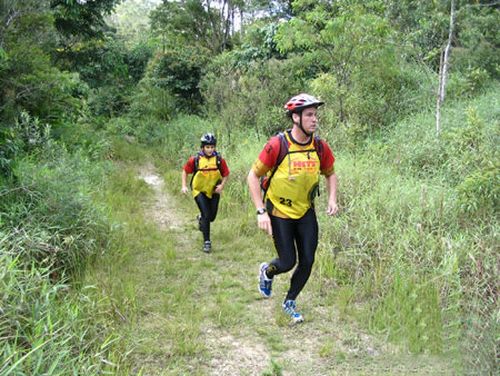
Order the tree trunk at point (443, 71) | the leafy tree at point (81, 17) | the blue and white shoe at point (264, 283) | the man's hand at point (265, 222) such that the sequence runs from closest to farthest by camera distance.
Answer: the man's hand at point (265, 222), the blue and white shoe at point (264, 283), the tree trunk at point (443, 71), the leafy tree at point (81, 17)

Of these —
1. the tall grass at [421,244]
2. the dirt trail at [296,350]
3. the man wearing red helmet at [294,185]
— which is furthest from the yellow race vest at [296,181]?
the tall grass at [421,244]

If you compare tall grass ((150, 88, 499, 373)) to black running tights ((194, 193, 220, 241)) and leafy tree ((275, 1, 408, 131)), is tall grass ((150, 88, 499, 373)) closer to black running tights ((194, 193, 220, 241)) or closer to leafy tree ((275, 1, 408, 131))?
black running tights ((194, 193, 220, 241))

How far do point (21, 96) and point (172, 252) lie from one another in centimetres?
372

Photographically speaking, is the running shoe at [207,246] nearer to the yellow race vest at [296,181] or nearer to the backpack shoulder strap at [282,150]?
the yellow race vest at [296,181]

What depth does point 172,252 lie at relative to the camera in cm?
579

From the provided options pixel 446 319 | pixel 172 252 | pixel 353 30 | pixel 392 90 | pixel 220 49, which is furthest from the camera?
pixel 220 49

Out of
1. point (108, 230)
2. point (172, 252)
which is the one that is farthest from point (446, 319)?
point (108, 230)

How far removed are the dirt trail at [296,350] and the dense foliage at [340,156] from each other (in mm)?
272

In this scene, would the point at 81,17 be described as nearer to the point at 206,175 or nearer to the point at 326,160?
the point at 206,175

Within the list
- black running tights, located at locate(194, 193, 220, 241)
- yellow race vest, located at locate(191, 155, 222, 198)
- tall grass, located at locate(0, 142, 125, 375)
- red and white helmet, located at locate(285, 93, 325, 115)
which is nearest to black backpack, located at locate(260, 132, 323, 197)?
red and white helmet, located at locate(285, 93, 325, 115)

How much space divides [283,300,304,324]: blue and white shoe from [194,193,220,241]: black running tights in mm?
2194

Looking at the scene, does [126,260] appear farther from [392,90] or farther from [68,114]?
[392,90]

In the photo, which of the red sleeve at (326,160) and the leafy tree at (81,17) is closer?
the red sleeve at (326,160)

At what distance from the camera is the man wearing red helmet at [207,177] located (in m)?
5.94
